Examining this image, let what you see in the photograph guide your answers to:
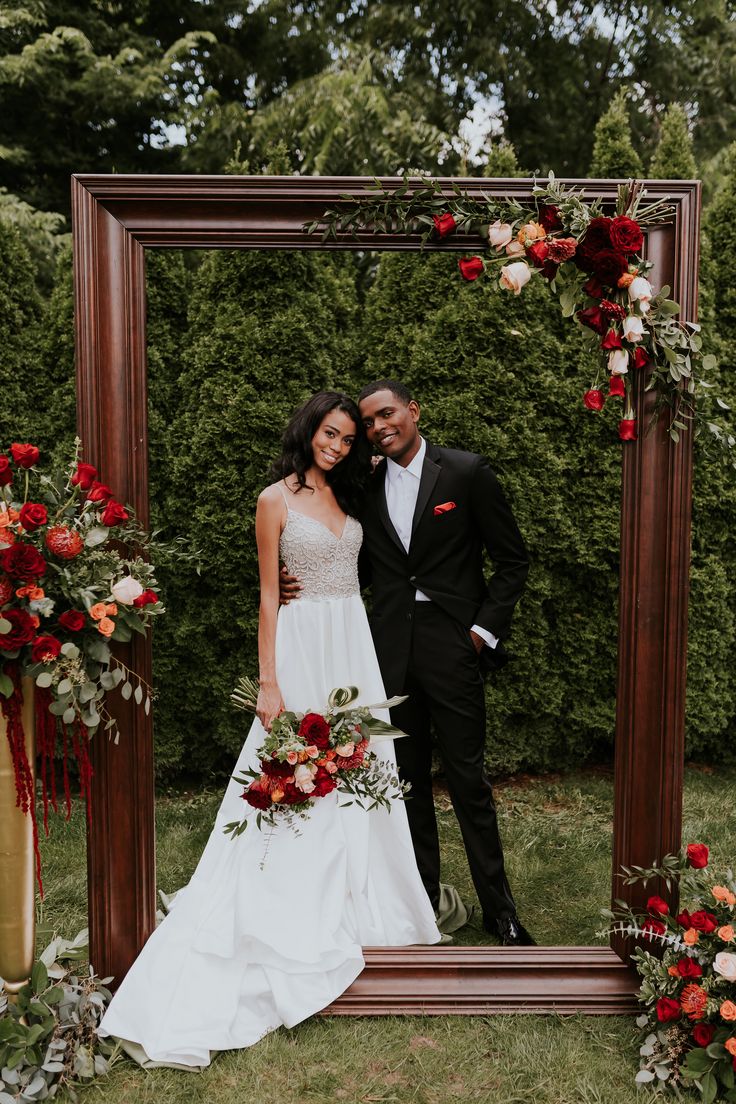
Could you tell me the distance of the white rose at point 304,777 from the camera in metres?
2.63

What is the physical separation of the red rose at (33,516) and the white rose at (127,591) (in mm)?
271

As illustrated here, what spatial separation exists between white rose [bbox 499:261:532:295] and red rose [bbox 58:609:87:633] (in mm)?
1635

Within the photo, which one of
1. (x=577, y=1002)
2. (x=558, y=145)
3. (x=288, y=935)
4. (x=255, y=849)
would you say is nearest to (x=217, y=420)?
(x=255, y=849)

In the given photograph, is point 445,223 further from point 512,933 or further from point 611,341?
point 512,933

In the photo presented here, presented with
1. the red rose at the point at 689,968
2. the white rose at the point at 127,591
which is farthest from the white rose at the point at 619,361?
the red rose at the point at 689,968

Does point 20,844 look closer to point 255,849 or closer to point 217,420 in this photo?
point 255,849

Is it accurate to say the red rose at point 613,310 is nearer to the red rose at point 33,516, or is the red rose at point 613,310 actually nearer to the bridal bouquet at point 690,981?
the bridal bouquet at point 690,981

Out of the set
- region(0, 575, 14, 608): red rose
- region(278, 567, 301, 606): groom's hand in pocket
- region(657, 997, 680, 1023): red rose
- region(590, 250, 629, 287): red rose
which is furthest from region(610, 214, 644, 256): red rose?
region(657, 997, 680, 1023): red rose

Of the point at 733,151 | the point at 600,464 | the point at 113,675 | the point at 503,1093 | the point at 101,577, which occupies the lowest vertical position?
the point at 503,1093

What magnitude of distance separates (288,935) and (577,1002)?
988mm

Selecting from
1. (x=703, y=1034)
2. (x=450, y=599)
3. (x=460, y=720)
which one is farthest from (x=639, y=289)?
(x=703, y=1034)

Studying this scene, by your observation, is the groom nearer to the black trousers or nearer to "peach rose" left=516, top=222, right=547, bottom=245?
the black trousers

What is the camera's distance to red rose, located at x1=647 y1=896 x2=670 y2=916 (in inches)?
100.0

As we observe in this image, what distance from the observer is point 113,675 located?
238 centimetres
